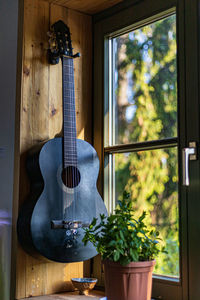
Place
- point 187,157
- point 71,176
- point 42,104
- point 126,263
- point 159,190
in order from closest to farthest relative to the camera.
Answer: point 126,263 → point 187,157 → point 159,190 → point 71,176 → point 42,104

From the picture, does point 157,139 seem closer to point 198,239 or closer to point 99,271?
point 198,239

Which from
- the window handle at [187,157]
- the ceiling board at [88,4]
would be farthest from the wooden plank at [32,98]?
the window handle at [187,157]

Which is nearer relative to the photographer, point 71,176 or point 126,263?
point 126,263

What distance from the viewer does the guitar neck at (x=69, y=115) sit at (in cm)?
240

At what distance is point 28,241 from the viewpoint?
227 cm

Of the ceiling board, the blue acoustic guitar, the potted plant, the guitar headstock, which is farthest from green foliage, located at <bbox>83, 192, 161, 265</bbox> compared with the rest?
the ceiling board

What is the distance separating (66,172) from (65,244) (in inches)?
14.8

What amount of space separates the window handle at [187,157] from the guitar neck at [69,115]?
2.01 feet

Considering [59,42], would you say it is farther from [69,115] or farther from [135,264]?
[135,264]

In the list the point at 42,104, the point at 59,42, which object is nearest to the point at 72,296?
the point at 42,104

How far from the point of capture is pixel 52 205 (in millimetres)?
2316

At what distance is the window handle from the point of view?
209 cm

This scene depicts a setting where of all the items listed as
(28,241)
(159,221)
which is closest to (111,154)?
(159,221)

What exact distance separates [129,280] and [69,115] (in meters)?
0.96
